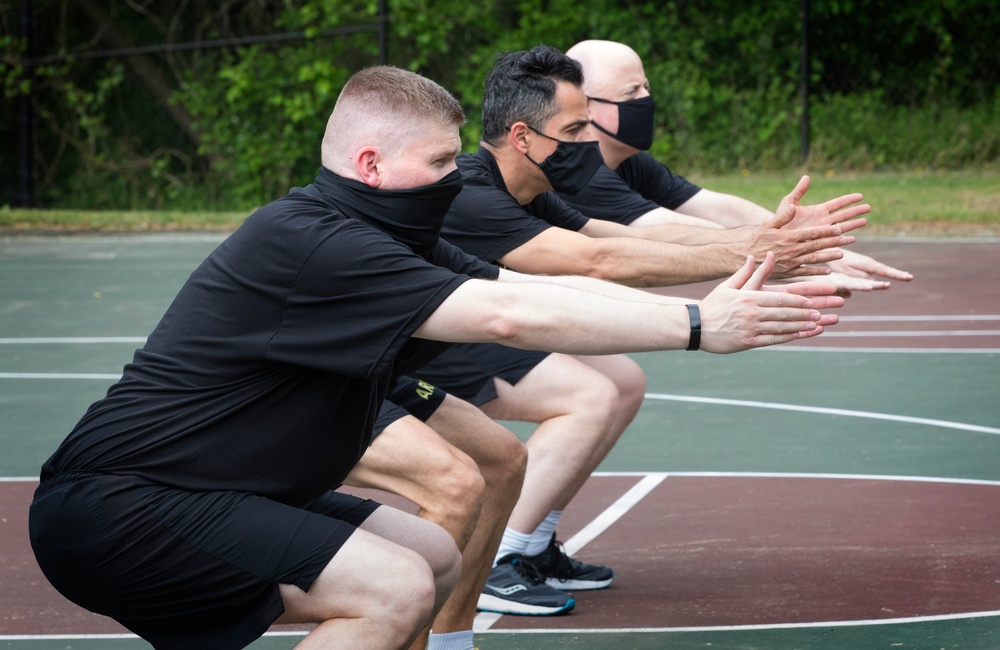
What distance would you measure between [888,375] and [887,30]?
12.3 meters

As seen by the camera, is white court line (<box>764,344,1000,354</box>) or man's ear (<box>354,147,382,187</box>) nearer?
man's ear (<box>354,147,382,187</box>)

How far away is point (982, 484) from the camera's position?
6.50 metres

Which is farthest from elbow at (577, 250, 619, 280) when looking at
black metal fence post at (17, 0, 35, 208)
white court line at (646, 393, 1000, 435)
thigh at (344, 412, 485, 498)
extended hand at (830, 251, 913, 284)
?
black metal fence post at (17, 0, 35, 208)

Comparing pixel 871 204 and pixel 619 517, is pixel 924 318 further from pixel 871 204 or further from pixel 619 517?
pixel 871 204

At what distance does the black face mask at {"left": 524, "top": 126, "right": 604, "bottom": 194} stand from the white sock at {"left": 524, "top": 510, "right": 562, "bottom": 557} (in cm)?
122

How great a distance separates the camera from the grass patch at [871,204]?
15.7 metres

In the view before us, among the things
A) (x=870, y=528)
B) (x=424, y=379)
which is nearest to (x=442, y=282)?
(x=424, y=379)

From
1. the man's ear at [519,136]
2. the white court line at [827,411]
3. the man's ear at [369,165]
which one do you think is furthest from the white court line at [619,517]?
the man's ear at [369,165]

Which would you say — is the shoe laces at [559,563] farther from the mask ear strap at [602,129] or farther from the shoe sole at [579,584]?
the mask ear strap at [602,129]

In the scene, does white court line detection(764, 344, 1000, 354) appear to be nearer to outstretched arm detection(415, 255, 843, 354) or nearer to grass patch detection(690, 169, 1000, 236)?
grass patch detection(690, 169, 1000, 236)

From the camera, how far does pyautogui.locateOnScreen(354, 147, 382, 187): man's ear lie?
3.51 meters

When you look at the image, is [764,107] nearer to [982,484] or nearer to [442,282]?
[982,484]

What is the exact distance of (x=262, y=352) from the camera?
3.27 meters

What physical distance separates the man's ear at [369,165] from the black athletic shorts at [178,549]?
2.69ft
